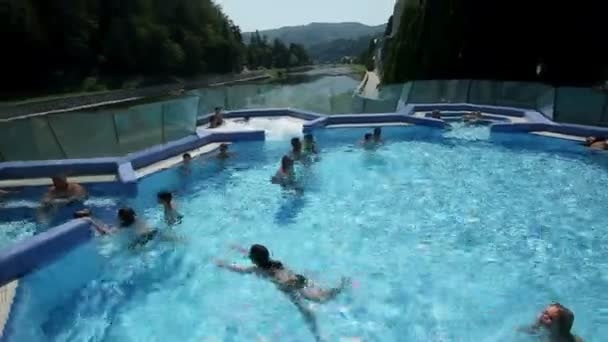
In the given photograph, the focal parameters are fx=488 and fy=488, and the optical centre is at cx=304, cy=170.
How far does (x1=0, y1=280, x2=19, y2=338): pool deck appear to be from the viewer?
191 inches

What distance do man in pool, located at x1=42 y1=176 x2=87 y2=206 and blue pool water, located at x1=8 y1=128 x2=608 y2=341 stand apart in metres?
1.06

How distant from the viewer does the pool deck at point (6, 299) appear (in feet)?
15.9

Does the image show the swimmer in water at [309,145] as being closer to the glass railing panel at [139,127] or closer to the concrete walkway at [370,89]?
the glass railing panel at [139,127]

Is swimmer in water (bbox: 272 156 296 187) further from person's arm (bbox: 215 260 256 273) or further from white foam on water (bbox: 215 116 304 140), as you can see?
white foam on water (bbox: 215 116 304 140)

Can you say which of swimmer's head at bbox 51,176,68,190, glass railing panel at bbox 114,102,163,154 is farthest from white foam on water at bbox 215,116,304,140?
swimmer's head at bbox 51,176,68,190

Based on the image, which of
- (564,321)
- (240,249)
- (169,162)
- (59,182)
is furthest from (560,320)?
(169,162)

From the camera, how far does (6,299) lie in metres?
5.27

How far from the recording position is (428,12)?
2878 cm

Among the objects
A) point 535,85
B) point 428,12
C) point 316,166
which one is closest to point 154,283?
point 316,166

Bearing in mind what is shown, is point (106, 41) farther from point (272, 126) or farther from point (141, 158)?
point (141, 158)

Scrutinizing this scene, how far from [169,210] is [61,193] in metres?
2.40

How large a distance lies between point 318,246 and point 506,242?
2.93 m

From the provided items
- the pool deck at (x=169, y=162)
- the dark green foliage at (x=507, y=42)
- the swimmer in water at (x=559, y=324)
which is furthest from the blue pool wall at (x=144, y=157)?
the dark green foliage at (x=507, y=42)

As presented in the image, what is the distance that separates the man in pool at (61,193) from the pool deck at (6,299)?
3572 mm
